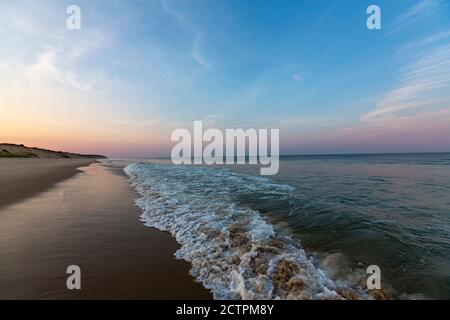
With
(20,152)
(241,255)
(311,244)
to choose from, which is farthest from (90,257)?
(20,152)

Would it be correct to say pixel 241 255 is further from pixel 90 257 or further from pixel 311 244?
pixel 90 257

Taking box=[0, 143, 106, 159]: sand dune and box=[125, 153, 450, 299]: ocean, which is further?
box=[0, 143, 106, 159]: sand dune

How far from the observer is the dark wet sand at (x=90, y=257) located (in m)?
4.19

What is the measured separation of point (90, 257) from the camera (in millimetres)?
5465

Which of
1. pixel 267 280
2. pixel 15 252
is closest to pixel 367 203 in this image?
pixel 267 280

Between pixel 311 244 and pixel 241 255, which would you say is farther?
pixel 311 244

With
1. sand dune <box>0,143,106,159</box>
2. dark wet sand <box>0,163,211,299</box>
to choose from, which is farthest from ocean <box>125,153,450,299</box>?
sand dune <box>0,143,106,159</box>

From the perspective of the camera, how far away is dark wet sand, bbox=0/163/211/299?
419 centimetres

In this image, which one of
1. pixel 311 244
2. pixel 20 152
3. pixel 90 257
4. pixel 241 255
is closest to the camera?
pixel 90 257

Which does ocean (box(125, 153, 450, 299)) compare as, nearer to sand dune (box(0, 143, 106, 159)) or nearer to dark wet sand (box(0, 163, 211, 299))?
dark wet sand (box(0, 163, 211, 299))

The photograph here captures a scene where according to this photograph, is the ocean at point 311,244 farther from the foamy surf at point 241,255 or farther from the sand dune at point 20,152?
the sand dune at point 20,152
